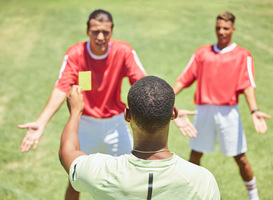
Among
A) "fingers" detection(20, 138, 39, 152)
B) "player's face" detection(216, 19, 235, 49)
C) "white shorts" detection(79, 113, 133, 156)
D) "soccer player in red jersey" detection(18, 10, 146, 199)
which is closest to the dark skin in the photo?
"fingers" detection(20, 138, 39, 152)

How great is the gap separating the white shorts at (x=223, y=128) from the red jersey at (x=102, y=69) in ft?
3.90

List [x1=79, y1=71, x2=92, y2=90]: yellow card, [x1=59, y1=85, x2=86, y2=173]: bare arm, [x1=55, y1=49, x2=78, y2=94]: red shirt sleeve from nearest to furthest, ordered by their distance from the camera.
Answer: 1. [x1=59, y1=85, x2=86, y2=173]: bare arm
2. [x1=79, y1=71, x2=92, y2=90]: yellow card
3. [x1=55, y1=49, x2=78, y2=94]: red shirt sleeve

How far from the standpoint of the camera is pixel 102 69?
3678mm

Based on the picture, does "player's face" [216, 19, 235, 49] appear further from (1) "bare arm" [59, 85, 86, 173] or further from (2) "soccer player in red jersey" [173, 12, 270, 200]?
(1) "bare arm" [59, 85, 86, 173]

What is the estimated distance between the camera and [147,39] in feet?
36.8

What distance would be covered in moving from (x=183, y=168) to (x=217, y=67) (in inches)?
96.9

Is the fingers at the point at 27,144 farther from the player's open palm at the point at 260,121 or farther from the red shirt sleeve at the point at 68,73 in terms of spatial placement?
the player's open palm at the point at 260,121

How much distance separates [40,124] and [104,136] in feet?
3.05

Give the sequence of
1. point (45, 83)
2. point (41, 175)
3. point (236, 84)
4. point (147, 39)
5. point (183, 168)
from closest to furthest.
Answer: point (183, 168) < point (236, 84) < point (41, 175) < point (45, 83) < point (147, 39)

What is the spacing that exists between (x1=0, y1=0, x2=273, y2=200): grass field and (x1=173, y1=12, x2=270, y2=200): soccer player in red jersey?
73 cm

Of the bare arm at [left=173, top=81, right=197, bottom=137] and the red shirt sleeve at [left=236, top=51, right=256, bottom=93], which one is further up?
the red shirt sleeve at [left=236, top=51, right=256, bottom=93]

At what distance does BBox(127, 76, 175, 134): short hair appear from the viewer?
5.95 ft

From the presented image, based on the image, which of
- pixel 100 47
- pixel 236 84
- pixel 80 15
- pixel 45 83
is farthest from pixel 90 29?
pixel 80 15

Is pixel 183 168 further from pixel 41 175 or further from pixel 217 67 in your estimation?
pixel 41 175
